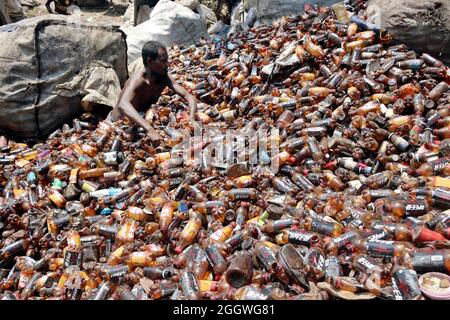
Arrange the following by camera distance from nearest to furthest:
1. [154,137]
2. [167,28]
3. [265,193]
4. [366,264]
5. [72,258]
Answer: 1. [366,264]
2. [72,258]
3. [265,193]
4. [154,137]
5. [167,28]

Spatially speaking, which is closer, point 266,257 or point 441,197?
point 266,257

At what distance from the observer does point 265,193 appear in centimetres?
459

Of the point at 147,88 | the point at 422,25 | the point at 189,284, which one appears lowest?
the point at 189,284

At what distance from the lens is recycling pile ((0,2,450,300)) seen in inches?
134

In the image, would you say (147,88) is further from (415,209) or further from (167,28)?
(415,209)

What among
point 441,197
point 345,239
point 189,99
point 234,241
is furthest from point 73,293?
point 189,99

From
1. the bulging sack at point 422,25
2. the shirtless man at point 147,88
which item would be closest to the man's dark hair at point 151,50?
the shirtless man at point 147,88

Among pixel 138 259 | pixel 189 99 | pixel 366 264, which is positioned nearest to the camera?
pixel 366 264

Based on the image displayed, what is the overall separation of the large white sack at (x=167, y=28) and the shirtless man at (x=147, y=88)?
293 centimetres

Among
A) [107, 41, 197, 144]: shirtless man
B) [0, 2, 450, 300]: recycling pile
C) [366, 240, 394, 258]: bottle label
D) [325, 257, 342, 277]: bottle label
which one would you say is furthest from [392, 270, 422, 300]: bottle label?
[107, 41, 197, 144]: shirtless man

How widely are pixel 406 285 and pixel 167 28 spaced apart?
8.40 metres

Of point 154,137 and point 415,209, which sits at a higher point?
point 415,209
